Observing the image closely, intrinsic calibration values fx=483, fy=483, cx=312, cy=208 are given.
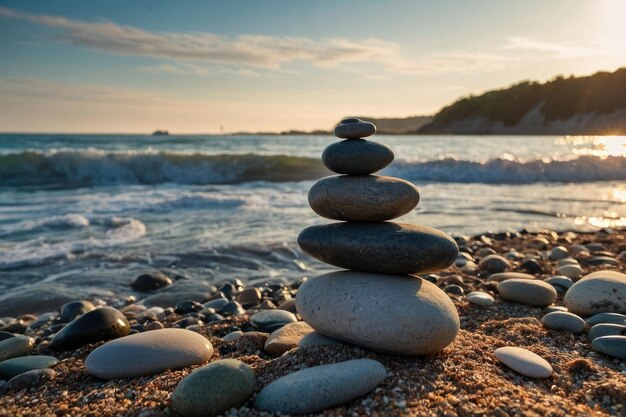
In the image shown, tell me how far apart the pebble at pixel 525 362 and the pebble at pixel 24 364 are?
10.9ft

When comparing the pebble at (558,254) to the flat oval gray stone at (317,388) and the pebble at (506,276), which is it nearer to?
the pebble at (506,276)

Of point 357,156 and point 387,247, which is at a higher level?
point 357,156

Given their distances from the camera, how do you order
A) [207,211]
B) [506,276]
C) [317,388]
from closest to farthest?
[317,388] < [506,276] < [207,211]

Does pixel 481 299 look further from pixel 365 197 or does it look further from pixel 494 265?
pixel 365 197

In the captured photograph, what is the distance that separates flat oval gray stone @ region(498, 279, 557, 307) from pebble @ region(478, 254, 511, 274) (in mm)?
1412

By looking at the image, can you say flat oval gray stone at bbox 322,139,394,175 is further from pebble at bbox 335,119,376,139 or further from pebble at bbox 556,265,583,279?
pebble at bbox 556,265,583,279

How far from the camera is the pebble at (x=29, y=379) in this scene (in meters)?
3.34

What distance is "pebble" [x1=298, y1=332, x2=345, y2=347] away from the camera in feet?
11.1

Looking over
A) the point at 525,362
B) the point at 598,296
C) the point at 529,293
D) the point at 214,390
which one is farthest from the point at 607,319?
the point at 214,390

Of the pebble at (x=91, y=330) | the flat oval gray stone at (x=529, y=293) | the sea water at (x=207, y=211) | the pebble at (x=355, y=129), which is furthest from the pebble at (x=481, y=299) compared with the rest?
the pebble at (x=91, y=330)

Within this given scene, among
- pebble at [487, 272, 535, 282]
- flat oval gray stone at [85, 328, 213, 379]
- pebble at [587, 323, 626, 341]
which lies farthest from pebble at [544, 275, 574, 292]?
flat oval gray stone at [85, 328, 213, 379]

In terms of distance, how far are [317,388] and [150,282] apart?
415cm

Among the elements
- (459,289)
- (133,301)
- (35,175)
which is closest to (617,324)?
(459,289)

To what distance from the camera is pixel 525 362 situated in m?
3.07
